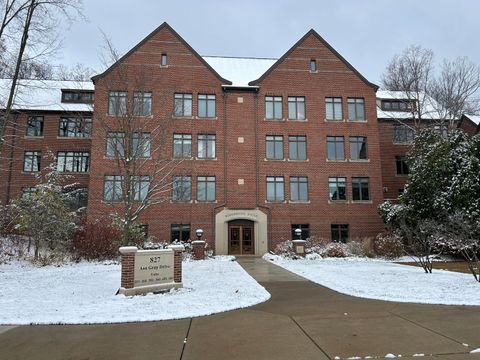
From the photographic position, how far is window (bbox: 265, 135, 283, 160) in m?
29.3

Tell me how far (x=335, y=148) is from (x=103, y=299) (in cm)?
2379

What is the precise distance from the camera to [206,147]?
2877 cm

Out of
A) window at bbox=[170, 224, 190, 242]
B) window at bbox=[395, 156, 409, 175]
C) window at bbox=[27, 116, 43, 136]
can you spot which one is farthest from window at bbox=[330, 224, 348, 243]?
window at bbox=[27, 116, 43, 136]

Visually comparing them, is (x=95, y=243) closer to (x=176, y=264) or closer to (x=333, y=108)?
(x=176, y=264)

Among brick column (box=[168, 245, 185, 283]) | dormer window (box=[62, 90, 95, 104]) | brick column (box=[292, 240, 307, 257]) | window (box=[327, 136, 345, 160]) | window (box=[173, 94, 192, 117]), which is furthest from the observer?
dormer window (box=[62, 90, 95, 104])

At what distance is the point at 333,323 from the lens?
22.6 feet

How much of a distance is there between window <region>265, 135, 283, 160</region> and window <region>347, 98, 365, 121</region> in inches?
240

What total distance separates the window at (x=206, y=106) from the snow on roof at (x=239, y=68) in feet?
7.57

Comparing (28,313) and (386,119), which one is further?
(386,119)

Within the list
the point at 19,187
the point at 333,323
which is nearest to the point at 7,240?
the point at 19,187

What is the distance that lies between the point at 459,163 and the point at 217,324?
21971 mm

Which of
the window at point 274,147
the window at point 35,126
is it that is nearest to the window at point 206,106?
the window at point 274,147

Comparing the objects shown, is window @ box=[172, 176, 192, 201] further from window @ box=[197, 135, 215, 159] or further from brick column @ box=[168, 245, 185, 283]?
brick column @ box=[168, 245, 185, 283]

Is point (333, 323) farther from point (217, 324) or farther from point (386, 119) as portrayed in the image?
point (386, 119)
